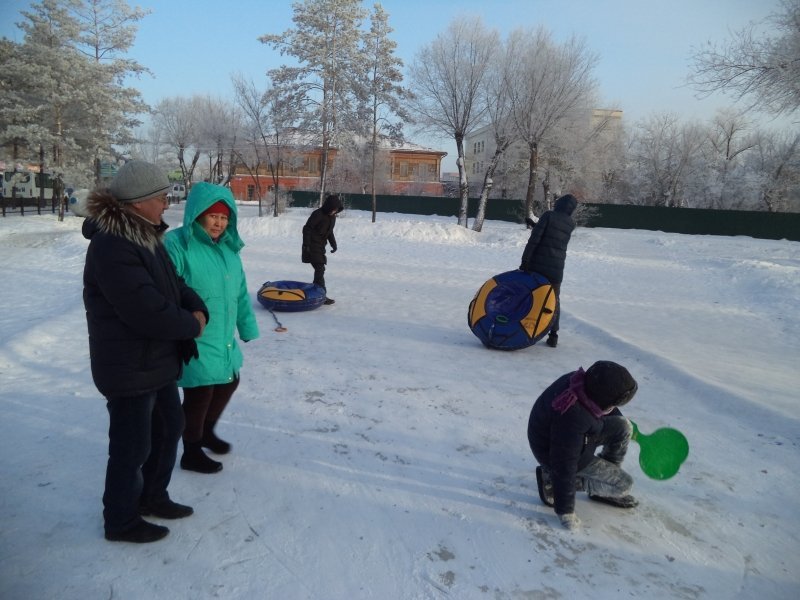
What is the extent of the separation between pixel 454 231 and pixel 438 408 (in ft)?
57.3

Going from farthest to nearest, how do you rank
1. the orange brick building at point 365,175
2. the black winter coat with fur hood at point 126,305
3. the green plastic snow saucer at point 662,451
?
the orange brick building at point 365,175
the green plastic snow saucer at point 662,451
the black winter coat with fur hood at point 126,305

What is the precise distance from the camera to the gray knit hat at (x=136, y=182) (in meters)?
2.33

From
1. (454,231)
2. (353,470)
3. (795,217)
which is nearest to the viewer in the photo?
(353,470)

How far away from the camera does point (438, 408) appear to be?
4453 millimetres

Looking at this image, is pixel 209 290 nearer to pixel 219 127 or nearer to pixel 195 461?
pixel 195 461

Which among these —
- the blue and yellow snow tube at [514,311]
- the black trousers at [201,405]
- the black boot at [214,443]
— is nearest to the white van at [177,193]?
the blue and yellow snow tube at [514,311]

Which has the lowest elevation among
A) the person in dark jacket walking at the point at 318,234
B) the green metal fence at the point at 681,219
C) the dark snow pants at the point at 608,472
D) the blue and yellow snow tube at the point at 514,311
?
the dark snow pants at the point at 608,472

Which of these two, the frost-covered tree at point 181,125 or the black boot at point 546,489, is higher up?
the frost-covered tree at point 181,125

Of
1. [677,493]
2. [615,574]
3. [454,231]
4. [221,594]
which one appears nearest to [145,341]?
[221,594]

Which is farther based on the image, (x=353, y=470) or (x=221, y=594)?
(x=353, y=470)

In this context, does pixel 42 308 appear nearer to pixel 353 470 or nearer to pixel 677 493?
pixel 353 470

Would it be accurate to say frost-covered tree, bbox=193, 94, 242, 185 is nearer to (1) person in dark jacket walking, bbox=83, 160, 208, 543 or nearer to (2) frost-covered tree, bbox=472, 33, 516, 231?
(2) frost-covered tree, bbox=472, 33, 516, 231

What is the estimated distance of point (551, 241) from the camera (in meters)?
6.28

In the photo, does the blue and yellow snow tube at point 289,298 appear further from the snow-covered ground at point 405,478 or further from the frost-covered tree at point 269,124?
the frost-covered tree at point 269,124
